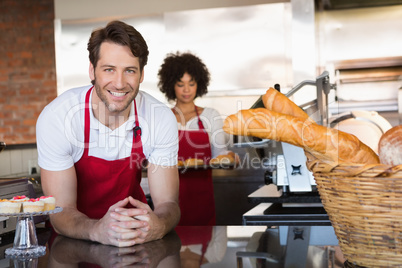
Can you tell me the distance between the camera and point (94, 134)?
186 cm

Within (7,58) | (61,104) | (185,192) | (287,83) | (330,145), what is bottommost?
(185,192)

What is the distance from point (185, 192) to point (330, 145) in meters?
2.64

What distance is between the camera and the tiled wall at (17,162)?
4.20 metres

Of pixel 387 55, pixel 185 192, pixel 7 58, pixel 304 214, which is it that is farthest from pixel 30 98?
pixel 304 214

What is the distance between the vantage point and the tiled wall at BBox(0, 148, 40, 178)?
165 inches

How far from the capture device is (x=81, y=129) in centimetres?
185

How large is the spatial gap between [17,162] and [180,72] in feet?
5.72

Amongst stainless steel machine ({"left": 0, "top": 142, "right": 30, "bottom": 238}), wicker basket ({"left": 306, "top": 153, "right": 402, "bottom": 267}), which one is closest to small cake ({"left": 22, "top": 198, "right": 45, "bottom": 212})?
stainless steel machine ({"left": 0, "top": 142, "right": 30, "bottom": 238})

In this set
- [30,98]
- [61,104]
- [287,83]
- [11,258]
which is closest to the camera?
[11,258]

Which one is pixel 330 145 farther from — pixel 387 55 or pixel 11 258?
pixel 387 55

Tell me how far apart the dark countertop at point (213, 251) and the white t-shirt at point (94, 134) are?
1.16 ft

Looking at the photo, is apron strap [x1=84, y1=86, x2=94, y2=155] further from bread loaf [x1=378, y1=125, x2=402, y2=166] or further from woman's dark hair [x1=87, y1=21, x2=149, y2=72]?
bread loaf [x1=378, y1=125, x2=402, y2=166]

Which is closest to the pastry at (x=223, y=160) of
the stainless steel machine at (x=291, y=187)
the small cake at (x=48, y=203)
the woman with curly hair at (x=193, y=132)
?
the woman with curly hair at (x=193, y=132)

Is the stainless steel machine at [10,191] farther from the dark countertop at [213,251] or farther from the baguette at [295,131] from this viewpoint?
the baguette at [295,131]
